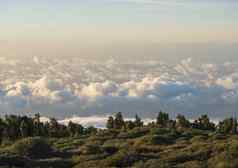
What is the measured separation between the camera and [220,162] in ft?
107

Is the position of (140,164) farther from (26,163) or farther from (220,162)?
(26,163)

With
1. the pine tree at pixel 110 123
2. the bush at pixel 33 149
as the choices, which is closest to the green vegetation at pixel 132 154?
the bush at pixel 33 149

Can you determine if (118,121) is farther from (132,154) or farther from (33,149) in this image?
(132,154)

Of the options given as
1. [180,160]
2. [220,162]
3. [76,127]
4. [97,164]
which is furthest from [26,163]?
[76,127]

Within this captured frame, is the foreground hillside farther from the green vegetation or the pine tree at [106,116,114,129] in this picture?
the pine tree at [106,116,114,129]

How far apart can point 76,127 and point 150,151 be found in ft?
209

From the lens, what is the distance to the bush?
141ft

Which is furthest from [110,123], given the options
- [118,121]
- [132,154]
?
[132,154]

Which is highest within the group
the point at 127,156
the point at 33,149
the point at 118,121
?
the point at 118,121

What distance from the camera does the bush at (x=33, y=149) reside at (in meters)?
43.0

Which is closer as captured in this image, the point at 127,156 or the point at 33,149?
the point at 127,156

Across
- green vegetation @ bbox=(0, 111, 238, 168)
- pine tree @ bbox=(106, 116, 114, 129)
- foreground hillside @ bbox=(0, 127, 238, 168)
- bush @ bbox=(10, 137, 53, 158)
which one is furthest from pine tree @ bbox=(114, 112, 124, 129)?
bush @ bbox=(10, 137, 53, 158)

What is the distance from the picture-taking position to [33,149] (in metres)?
43.7

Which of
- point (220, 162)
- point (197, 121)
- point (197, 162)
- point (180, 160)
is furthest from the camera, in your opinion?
point (197, 121)
